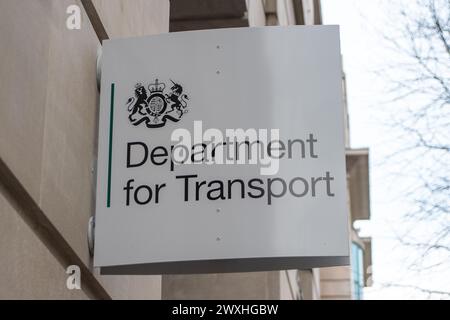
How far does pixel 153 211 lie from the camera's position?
527cm

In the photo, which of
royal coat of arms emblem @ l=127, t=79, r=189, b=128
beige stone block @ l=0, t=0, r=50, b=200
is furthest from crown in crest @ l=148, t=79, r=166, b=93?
beige stone block @ l=0, t=0, r=50, b=200

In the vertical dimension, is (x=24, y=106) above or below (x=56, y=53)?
below

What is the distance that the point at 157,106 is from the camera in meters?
5.48

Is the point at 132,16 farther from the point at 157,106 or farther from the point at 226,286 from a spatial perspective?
the point at 226,286

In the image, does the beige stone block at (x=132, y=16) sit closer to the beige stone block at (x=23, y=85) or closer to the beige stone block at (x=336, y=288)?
the beige stone block at (x=23, y=85)

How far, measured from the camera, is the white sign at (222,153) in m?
5.13

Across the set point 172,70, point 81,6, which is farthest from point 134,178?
point 81,6

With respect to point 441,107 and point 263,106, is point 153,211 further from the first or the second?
point 441,107

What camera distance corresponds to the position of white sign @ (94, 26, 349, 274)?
202 inches

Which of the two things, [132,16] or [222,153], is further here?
[132,16]

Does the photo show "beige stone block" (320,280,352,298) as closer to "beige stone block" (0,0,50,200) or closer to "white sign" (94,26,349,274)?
"white sign" (94,26,349,274)

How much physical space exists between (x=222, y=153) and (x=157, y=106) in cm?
50

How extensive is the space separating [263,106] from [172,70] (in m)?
0.61

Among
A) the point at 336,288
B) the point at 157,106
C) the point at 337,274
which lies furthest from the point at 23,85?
the point at 337,274
